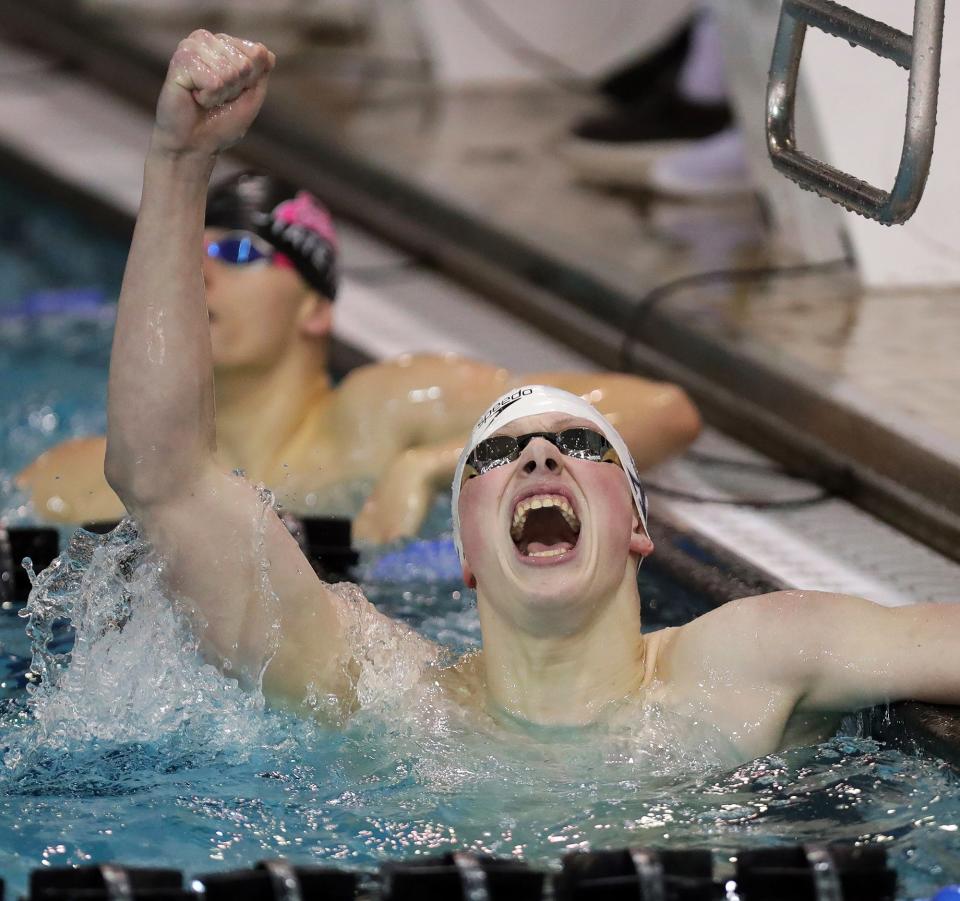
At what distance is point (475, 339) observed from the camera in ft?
16.5

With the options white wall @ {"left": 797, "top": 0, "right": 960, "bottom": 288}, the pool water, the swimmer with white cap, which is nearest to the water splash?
the pool water

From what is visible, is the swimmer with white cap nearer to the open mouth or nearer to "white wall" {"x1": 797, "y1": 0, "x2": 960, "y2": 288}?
the open mouth

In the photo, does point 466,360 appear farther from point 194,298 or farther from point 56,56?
point 56,56

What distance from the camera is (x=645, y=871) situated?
6.82ft

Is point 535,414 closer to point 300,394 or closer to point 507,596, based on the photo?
point 507,596

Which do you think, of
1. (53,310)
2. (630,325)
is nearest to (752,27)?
(630,325)

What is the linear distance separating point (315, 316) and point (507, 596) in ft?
5.15

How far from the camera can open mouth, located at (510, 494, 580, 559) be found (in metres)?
2.46

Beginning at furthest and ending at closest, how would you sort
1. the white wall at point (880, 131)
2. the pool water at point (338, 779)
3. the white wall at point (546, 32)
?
the white wall at point (546, 32)
the white wall at point (880, 131)
the pool water at point (338, 779)

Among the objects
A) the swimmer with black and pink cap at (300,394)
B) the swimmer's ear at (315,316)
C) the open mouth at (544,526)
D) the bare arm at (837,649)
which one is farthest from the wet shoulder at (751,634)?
the swimmer's ear at (315,316)

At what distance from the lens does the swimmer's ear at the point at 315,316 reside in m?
3.86

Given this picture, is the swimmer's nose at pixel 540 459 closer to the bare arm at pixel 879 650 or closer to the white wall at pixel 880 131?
the bare arm at pixel 879 650

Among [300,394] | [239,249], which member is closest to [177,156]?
[239,249]

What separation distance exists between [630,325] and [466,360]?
99cm
